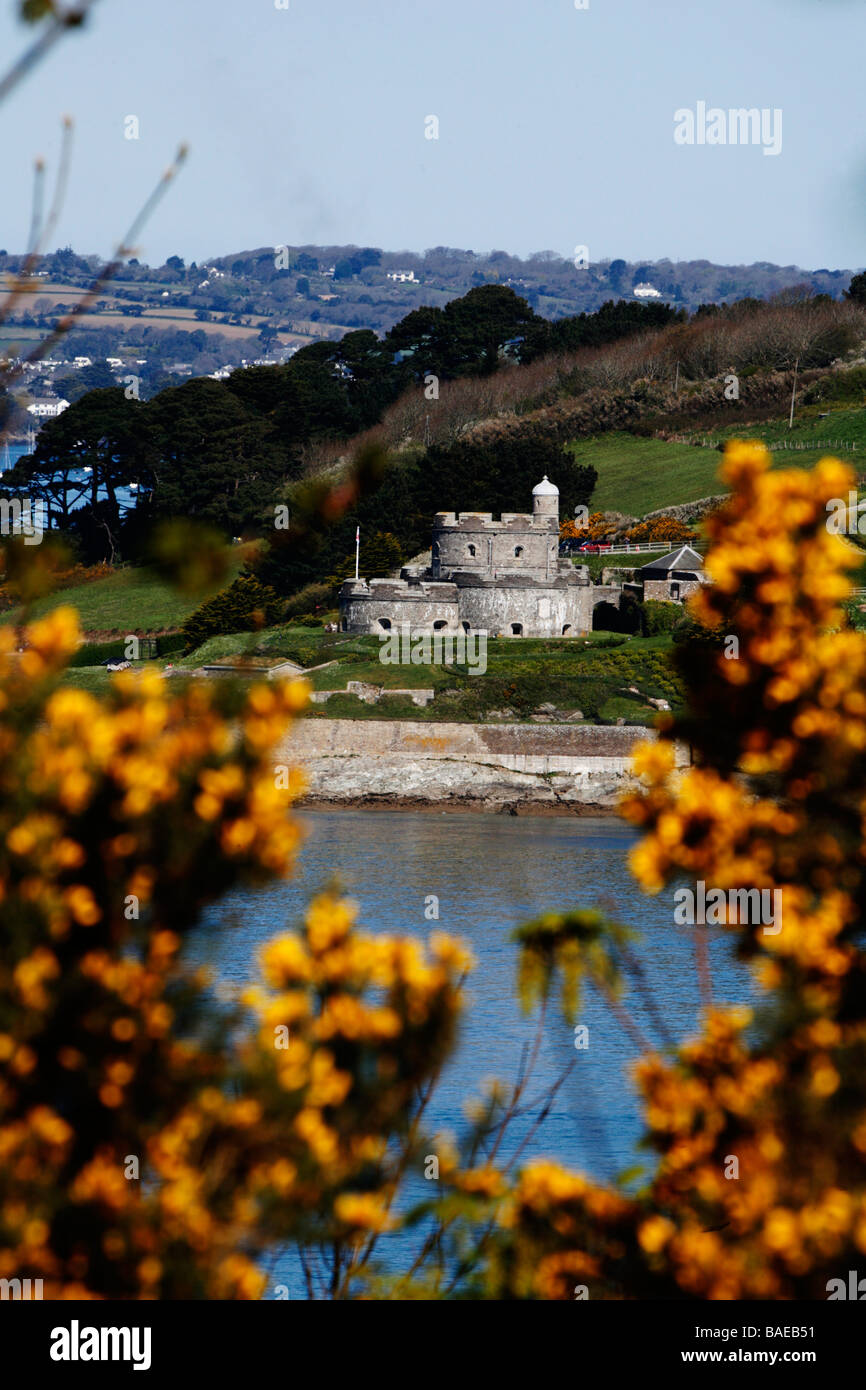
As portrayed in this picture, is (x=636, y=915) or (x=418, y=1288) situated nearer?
(x=418, y=1288)

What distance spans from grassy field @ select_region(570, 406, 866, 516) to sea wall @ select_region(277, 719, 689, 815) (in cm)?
2636

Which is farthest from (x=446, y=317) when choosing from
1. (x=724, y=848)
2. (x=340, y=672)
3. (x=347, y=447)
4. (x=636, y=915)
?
(x=724, y=848)

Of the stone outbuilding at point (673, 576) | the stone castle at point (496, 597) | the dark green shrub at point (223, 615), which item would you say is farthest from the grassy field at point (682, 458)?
the dark green shrub at point (223, 615)

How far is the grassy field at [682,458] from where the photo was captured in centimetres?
7419

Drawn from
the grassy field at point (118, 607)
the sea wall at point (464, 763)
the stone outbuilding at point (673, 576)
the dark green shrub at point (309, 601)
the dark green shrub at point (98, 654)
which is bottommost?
the sea wall at point (464, 763)

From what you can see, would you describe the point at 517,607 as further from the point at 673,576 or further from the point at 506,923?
the point at 506,923

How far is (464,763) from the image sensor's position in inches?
1906

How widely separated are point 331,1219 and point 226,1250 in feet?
1.44

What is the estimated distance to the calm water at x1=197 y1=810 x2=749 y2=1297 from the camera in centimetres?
1919

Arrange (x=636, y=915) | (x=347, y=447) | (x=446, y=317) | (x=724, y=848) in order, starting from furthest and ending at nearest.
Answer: (x=446, y=317), (x=347, y=447), (x=636, y=915), (x=724, y=848)

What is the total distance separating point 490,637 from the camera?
56.3 metres

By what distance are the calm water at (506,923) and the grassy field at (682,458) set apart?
30566mm

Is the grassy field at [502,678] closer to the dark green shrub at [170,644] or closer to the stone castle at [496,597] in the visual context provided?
the stone castle at [496,597]
